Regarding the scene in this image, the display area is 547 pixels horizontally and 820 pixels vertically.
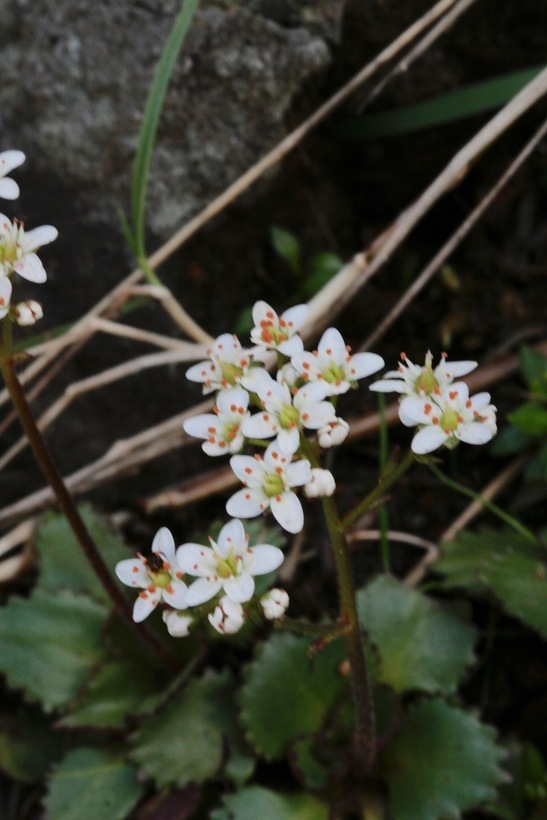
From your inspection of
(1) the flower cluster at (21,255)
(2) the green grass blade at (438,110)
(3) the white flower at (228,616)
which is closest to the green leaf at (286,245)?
(2) the green grass blade at (438,110)

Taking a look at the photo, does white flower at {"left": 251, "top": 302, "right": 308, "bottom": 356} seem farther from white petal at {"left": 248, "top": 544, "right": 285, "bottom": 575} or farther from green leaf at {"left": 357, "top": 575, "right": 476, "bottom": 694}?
A: green leaf at {"left": 357, "top": 575, "right": 476, "bottom": 694}

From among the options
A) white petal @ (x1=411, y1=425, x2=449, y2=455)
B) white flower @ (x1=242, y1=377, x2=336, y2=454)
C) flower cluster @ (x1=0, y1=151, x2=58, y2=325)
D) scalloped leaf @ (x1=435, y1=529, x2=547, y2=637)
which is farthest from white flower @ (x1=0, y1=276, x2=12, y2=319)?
scalloped leaf @ (x1=435, y1=529, x2=547, y2=637)

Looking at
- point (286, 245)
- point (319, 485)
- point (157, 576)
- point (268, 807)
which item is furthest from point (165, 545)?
point (286, 245)

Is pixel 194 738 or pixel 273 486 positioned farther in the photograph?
pixel 194 738

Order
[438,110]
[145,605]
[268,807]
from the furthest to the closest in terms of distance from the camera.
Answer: [438,110], [268,807], [145,605]

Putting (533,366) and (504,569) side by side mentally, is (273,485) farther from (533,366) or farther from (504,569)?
(533,366)

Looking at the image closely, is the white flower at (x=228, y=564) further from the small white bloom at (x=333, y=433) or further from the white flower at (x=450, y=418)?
the white flower at (x=450, y=418)

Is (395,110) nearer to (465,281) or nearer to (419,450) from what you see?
(465,281)

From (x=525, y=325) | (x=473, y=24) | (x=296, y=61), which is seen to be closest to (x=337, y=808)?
(x=525, y=325)
